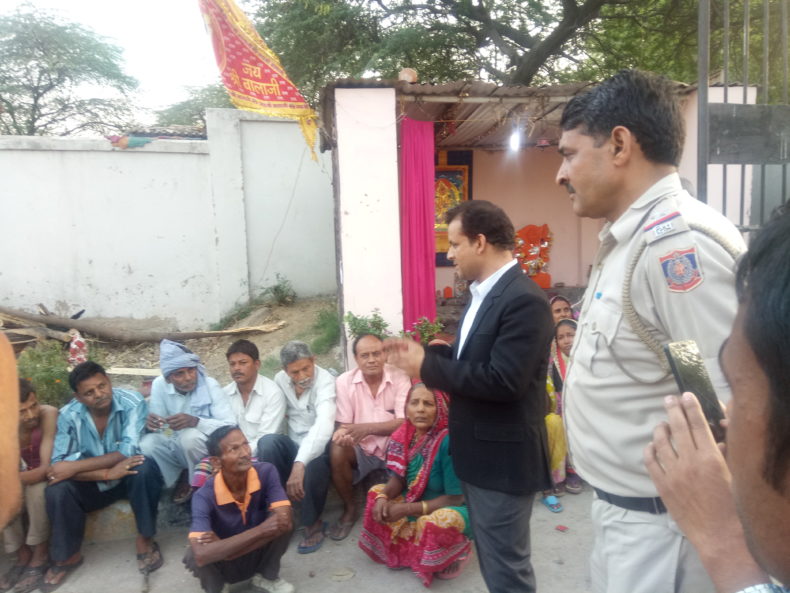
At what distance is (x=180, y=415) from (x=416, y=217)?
10.2 ft

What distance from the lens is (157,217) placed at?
832 cm

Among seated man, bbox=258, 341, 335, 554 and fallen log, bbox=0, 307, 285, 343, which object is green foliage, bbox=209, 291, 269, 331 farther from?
seated man, bbox=258, 341, 335, 554

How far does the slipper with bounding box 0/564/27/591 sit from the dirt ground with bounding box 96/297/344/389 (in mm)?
3489

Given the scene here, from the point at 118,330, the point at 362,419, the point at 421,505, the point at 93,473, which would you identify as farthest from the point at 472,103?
the point at 118,330

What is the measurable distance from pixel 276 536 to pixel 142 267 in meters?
6.56

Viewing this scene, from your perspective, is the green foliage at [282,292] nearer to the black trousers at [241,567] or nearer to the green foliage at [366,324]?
the green foliage at [366,324]

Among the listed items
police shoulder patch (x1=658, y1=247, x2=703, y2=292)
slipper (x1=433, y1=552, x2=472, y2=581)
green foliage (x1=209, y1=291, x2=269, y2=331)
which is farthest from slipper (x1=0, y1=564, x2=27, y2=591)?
green foliage (x1=209, y1=291, x2=269, y2=331)

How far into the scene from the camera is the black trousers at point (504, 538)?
1.93 m

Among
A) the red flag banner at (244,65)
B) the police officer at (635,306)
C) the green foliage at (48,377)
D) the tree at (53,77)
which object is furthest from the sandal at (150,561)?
the tree at (53,77)

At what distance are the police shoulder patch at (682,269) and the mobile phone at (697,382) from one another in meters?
0.32

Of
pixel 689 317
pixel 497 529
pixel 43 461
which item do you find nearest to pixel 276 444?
pixel 43 461

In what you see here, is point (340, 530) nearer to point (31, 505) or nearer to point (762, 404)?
point (31, 505)

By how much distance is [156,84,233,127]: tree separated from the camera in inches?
653

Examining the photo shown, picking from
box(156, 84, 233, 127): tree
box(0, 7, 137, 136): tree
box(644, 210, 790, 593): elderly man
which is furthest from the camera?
box(156, 84, 233, 127): tree
